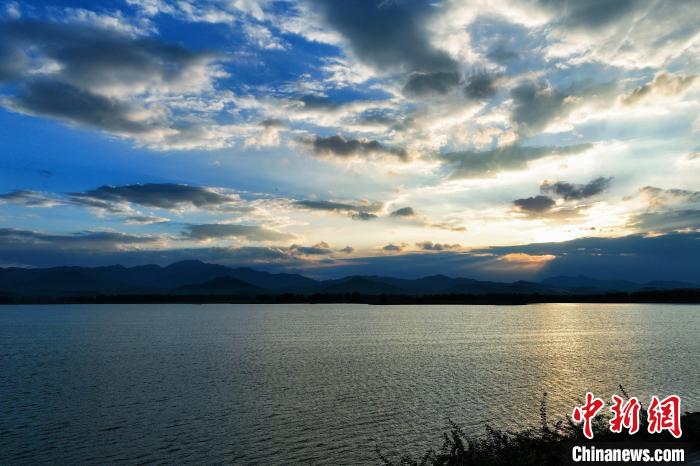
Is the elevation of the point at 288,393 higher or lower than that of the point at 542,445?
lower

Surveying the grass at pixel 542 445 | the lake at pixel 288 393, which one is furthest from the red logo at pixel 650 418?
the lake at pixel 288 393

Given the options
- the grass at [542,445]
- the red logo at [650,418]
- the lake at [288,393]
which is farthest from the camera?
the lake at [288,393]

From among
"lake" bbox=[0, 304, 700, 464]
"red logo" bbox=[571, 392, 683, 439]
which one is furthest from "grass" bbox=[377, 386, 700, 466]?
"lake" bbox=[0, 304, 700, 464]

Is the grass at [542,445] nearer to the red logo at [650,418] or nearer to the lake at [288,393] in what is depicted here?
the red logo at [650,418]

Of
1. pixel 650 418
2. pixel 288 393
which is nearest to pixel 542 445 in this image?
pixel 650 418

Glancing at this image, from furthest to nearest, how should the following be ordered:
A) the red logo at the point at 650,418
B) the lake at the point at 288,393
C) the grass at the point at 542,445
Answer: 1. the lake at the point at 288,393
2. the red logo at the point at 650,418
3. the grass at the point at 542,445

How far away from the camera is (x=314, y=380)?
5516cm

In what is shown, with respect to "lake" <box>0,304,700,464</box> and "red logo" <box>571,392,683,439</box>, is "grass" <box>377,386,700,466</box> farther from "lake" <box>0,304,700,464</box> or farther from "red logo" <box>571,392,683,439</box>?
"lake" <box>0,304,700,464</box>

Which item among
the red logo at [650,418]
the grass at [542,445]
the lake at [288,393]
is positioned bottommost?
the lake at [288,393]

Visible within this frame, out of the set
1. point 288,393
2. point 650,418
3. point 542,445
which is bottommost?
point 288,393

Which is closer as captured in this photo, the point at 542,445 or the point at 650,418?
the point at 542,445

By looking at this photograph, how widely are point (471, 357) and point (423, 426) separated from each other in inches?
1604

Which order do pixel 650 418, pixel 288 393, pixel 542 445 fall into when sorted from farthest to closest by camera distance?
pixel 288 393
pixel 650 418
pixel 542 445

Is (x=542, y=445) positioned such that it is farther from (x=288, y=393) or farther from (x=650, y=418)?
(x=288, y=393)
